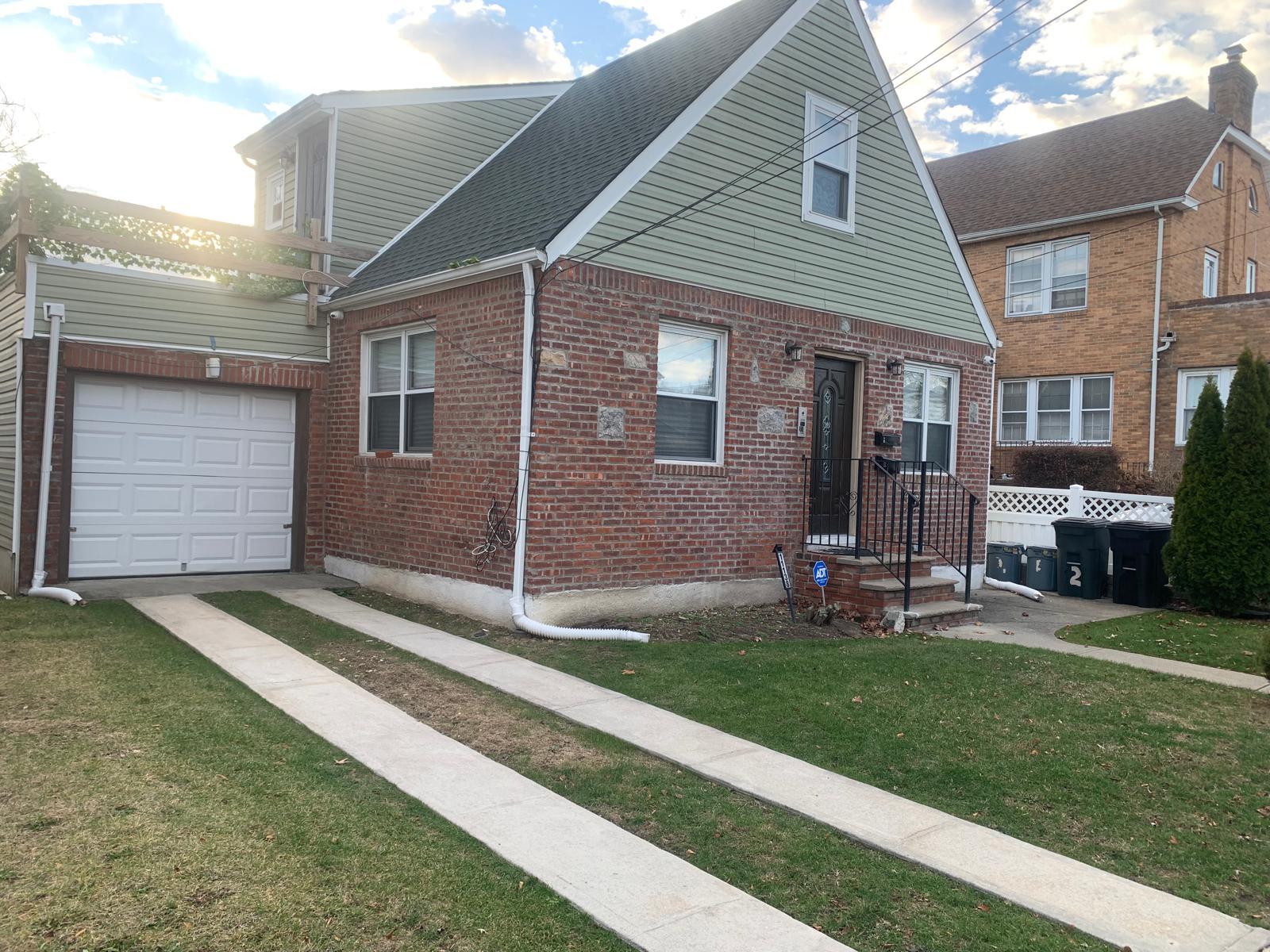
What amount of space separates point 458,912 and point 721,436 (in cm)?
699

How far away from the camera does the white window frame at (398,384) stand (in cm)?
1003

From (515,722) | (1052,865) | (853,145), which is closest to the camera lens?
(1052,865)

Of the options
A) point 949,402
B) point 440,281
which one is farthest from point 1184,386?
point 440,281

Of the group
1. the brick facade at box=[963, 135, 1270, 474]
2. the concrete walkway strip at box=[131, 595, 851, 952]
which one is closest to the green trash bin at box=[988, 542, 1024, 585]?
the brick facade at box=[963, 135, 1270, 474]

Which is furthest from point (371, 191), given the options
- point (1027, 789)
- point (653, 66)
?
point (1027, 789)

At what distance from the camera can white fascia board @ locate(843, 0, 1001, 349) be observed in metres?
11.3

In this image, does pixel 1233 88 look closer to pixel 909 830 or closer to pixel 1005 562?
pixel 1005 562

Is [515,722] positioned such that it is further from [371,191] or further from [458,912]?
[371,191]

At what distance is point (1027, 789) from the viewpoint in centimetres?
489

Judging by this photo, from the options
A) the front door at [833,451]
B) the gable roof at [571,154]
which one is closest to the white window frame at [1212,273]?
the front door at [833,451]

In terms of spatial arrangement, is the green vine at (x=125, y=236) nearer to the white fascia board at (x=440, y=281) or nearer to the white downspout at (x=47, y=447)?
the white downspout at (x=47, y=447)

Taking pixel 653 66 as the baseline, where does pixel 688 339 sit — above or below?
below

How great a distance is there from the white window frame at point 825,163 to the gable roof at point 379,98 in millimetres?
4836

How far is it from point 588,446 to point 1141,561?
24.5 ft
